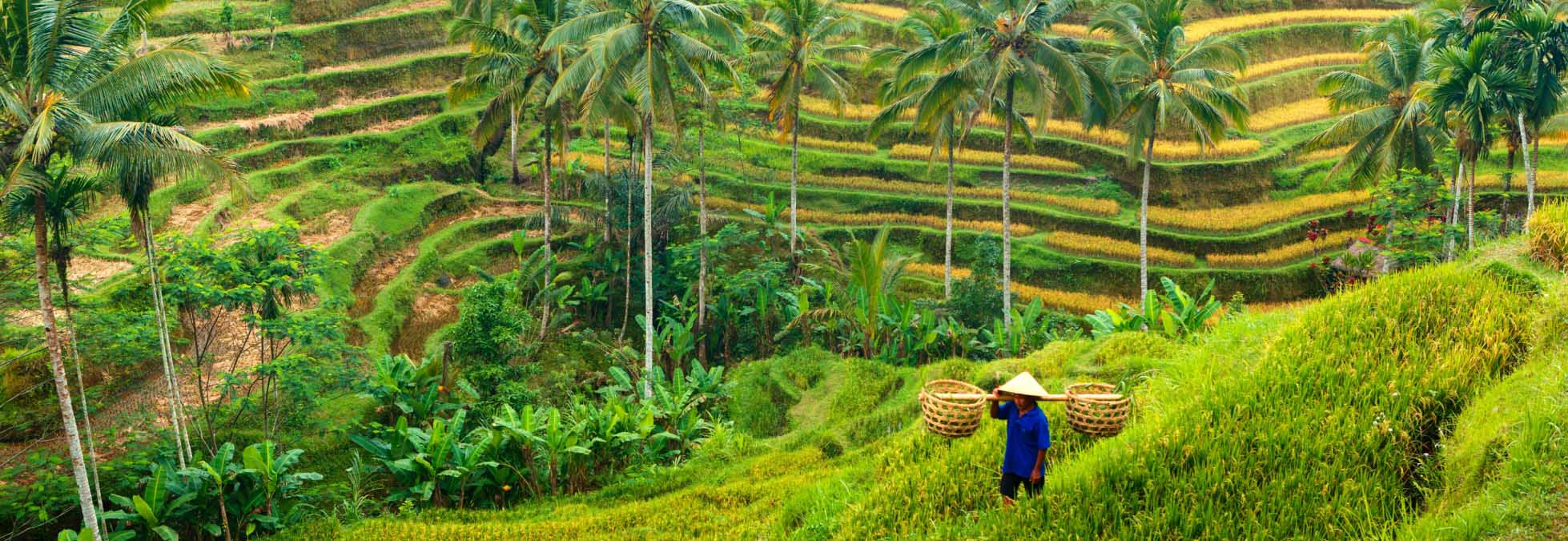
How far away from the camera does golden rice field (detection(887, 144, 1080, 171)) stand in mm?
28859

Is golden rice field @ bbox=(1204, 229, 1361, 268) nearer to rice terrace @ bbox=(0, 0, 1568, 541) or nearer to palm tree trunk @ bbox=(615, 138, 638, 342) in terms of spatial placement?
rice terrace @ bbox=(0, 0, 1568, 541)

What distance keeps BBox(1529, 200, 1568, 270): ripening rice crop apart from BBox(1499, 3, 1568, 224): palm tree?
407 inches

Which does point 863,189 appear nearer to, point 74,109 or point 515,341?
point 515,341

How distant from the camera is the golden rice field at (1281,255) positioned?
24141 mm

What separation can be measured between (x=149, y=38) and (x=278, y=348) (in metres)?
15.7

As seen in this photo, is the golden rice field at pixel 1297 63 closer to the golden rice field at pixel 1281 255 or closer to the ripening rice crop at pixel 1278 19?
the ripening rice crop at pixel 1278 19

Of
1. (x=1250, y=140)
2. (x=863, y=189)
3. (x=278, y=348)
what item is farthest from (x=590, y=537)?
(x=1250, y=140)

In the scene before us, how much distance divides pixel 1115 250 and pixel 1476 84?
8588 mm

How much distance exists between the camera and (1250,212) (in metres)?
26.6

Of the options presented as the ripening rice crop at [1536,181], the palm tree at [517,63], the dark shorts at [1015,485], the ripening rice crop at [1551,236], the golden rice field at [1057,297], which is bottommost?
the golden rice field at [1057,297]

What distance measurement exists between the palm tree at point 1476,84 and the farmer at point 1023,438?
45.4 ft

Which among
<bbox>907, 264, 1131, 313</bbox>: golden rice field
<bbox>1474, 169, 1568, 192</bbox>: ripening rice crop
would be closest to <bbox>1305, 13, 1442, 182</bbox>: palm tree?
<bbox>1474, 169, 1568, 192</bbox>: ripening rice crop

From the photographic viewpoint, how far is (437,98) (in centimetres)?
2766

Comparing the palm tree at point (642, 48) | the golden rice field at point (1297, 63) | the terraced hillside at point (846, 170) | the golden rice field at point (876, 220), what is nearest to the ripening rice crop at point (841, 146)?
the terraced hillside at point (846, 170)
